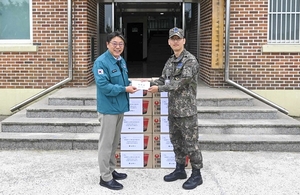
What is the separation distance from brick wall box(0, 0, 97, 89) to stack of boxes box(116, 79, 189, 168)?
3.93m

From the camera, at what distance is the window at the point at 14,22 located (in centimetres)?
898

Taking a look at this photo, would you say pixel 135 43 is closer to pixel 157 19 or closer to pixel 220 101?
pixel 157 19

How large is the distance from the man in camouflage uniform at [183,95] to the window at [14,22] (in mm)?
5257

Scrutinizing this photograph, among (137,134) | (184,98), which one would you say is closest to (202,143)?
(137,134)

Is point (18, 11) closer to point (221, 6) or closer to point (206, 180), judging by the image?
point (221, 6)

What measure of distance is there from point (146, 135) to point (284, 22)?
17.1ft

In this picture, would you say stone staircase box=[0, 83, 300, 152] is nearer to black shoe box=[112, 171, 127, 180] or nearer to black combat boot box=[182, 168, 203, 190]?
black shoe box=[112, 171, 127, 180]

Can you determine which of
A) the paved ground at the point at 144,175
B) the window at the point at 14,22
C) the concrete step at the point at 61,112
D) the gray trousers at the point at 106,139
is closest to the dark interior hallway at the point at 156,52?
the window at the point at 14,22

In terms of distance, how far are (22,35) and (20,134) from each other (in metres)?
3.22

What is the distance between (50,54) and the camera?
8.88 metres

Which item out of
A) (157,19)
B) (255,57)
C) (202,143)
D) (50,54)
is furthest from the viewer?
(157,19)

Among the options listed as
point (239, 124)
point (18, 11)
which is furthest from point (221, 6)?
point (18, 11)

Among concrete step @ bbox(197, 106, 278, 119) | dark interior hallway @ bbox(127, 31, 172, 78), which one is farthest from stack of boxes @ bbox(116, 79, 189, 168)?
dark interior hallway @ bbox(127, 31, 172, 78)

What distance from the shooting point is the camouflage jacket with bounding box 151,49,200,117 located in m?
4.50
